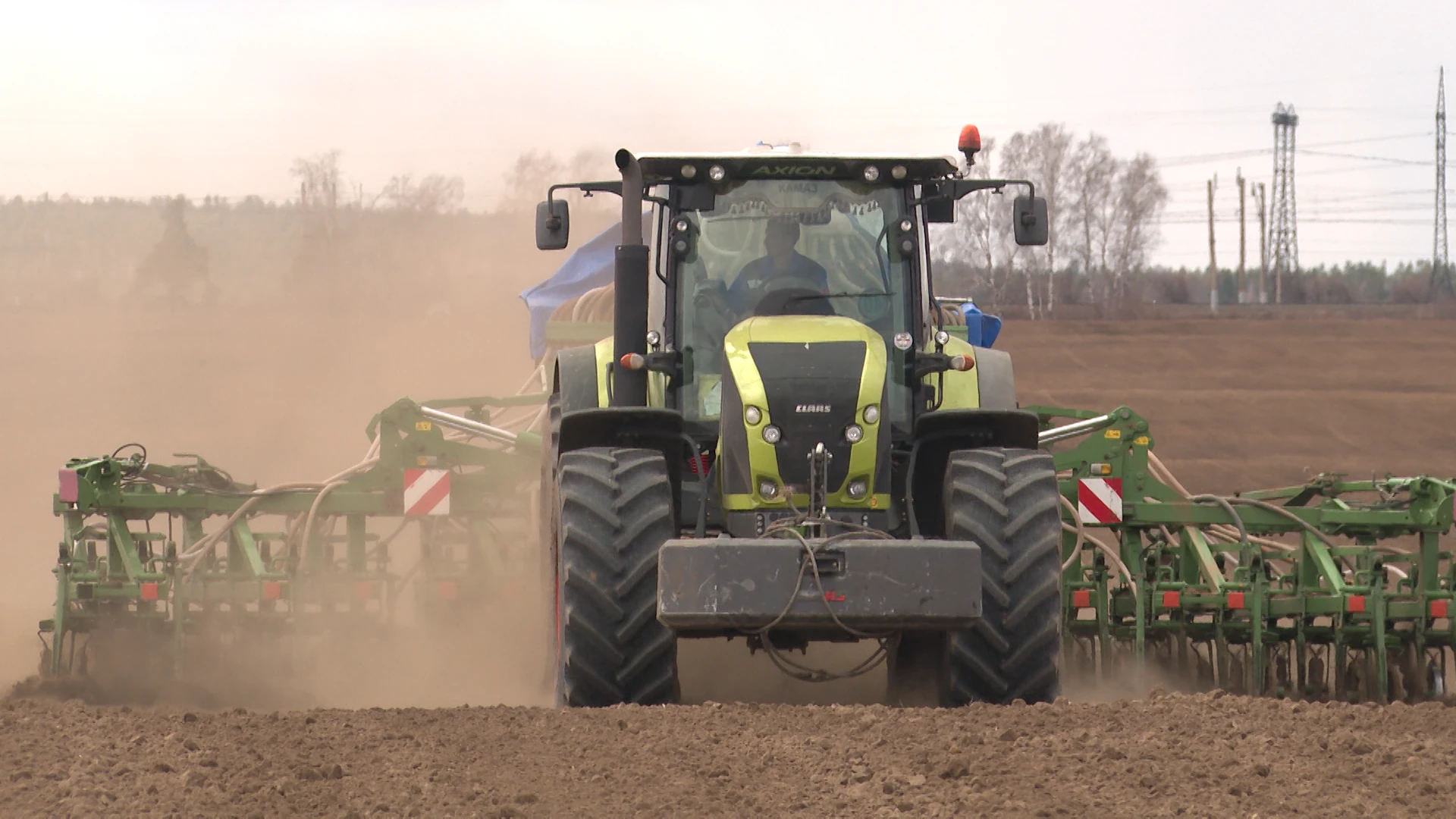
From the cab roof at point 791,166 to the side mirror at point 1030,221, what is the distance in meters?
0.35

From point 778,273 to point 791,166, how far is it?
50cm

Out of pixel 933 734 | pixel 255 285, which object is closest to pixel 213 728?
pixel 933 734

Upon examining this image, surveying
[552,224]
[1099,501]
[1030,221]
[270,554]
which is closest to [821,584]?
[1030,221]

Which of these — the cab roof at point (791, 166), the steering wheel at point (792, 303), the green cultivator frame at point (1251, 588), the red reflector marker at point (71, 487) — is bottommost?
the green cultivator frame at point (1251, 588)

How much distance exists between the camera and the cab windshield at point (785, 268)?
8484mm

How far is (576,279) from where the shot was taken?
17.6m

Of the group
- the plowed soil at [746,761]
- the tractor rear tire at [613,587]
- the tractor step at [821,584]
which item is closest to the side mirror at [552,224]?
the tractor rear tire at [613,587]

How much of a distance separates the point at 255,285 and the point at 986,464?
28.9m

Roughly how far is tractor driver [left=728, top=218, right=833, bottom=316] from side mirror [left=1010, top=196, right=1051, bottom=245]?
0.89 m

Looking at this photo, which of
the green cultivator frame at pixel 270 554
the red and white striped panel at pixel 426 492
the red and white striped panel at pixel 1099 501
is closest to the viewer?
the green cultivator frame at pixel 270 554

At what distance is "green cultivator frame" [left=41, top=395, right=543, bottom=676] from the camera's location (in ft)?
34.9

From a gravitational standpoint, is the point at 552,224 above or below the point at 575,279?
above

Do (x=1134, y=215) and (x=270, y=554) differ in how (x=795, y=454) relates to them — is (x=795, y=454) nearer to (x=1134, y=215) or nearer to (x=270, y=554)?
(x=270, y=554)

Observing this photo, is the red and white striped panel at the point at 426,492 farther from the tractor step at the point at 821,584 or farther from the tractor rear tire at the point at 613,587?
the tractor step at the point at 821,584
